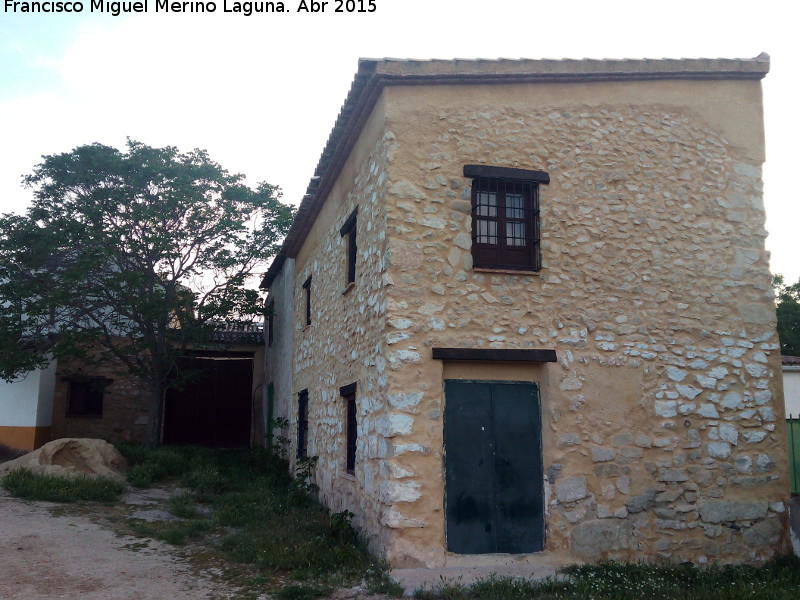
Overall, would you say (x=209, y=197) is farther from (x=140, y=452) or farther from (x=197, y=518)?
(x=197, y=518)

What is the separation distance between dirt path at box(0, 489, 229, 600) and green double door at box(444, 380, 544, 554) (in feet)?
8.39

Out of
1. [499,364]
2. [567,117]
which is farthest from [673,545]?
[567,117]

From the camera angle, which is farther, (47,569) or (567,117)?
(567,117)

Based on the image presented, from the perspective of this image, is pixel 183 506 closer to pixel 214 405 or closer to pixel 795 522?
pixel 795 522

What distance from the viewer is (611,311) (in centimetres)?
797

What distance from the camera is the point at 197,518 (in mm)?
9828

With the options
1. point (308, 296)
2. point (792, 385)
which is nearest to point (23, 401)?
point (308, 296)

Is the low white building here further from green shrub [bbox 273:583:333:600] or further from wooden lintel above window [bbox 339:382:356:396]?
green shrub [bbox 273:583:333:600]

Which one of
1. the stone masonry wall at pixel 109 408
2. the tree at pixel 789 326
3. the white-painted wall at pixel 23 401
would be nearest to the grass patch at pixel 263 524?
the white-painted wall at pixel 23 401

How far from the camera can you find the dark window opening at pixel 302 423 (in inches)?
501

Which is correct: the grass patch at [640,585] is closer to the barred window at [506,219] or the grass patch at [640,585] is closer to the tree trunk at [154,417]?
the barred window at [506,219]

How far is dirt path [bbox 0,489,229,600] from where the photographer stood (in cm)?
636

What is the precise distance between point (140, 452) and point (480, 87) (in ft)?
34.9

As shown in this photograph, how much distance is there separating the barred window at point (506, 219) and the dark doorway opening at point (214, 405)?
12.5m
